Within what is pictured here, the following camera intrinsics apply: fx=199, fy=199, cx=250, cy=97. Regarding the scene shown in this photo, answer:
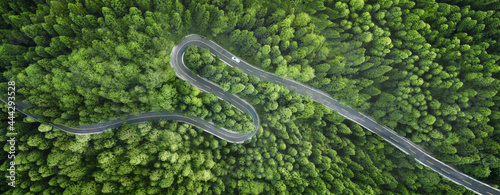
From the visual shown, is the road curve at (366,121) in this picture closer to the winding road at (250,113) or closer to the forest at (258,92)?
the winding road at (250,113)

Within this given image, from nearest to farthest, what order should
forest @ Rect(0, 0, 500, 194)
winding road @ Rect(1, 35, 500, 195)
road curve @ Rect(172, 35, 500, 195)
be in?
forest @ Rect(0, 0, 500, 194) → winding road @ Rect(1, 35, 500, 195) → road curve @ Rect(172, 35, 500, 195)

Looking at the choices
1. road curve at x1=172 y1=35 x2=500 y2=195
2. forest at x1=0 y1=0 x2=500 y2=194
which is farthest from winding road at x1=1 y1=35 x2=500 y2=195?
forest at x1=0 y1=0 x2=500 y2=194

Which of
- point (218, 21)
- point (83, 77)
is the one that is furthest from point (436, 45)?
point (83, 77)

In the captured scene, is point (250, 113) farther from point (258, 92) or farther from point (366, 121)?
point (366, 121)

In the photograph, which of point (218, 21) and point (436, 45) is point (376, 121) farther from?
point (218, 21)

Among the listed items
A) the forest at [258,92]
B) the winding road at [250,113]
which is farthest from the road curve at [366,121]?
the forest at [258,92]

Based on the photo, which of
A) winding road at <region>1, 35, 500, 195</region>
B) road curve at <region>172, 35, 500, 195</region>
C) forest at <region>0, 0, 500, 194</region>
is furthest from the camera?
road curve at <region>172, 35, 500, 195</region>

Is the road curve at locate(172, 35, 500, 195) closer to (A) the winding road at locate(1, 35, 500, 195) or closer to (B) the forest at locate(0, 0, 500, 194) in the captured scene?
(A) the winding road at locate(1, 35, 500, 195)
